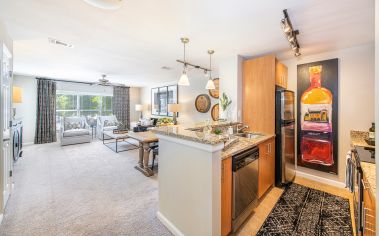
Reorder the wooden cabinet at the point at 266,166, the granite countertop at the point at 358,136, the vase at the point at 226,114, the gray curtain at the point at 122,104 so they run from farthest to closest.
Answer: the gray curtain at the point at 122,104
the vase at the point at 226,114
the granite countertop at the point at 358,136
the wooden cabinet at the point at 266,166

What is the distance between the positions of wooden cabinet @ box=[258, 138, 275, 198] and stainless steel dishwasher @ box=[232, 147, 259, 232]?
10.6 inches

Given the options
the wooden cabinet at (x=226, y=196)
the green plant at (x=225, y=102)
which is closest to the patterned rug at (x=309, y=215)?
the wooden cabinet at (x=226, y=196)

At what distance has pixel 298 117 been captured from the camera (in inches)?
132

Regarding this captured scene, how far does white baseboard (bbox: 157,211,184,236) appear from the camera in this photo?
71.3 inches

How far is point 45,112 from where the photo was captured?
6.22 meters

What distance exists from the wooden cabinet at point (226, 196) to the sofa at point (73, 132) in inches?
244

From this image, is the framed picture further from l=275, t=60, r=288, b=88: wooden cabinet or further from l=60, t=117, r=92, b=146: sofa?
l=275, t=60, r=288, b=88: wooden cabinet

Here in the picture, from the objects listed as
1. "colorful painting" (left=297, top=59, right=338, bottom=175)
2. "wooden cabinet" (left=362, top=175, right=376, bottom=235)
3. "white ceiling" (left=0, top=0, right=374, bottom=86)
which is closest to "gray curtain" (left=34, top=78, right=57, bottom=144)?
"white ceiling" (left=0, top=0, right=374, bottom=86)

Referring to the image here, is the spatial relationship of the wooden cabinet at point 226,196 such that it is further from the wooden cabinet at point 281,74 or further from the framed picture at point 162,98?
the framed picture at point 162,98

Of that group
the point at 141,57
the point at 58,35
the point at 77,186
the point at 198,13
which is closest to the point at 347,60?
the point at 198,13

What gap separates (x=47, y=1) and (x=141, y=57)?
202 cm

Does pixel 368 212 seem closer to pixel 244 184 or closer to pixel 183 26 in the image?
pixel 244 184

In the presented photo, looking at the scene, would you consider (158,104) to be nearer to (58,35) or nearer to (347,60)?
(58,35)

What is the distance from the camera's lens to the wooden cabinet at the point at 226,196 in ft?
5.47
